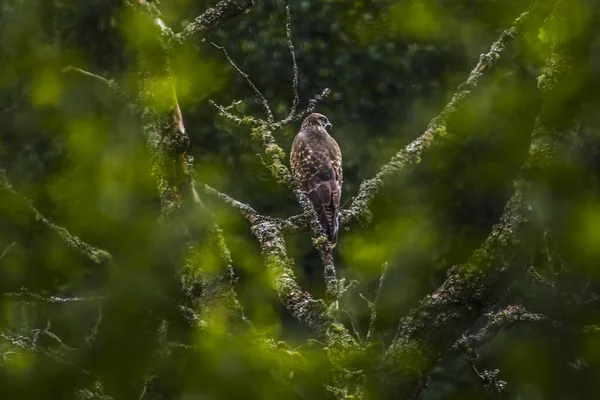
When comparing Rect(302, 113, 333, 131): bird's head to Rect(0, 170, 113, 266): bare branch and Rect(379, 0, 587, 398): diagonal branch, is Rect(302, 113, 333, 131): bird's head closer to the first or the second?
Rect(379, 0, 587, 398): diagonal branch

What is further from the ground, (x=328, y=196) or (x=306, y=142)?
(x=306, y=142)

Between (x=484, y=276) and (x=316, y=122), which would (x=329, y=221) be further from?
(x=484, y=276)

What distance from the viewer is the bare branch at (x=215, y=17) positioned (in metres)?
2.61

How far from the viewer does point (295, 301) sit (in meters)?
2.55

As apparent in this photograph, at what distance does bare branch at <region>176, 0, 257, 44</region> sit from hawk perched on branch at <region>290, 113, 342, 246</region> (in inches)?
57.7

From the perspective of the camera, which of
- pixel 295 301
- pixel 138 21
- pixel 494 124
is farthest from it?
pixel 295 301

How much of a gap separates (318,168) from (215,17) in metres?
1.94

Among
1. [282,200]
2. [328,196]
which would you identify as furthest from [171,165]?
[282,200]

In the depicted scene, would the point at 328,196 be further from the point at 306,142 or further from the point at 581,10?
the point at 581,10

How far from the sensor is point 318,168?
450 centimetres

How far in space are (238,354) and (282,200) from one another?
476cm

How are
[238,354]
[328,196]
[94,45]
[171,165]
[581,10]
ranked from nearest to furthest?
[238,354] < [581,10] < [171,165] < [328,196] < [94,45]

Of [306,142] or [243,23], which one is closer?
[306,142]

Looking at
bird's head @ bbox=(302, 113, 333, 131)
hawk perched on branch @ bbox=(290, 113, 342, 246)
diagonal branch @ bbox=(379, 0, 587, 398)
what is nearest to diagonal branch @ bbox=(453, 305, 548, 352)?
diagonal branch @ bbox=(379, 0, 587, 398)
